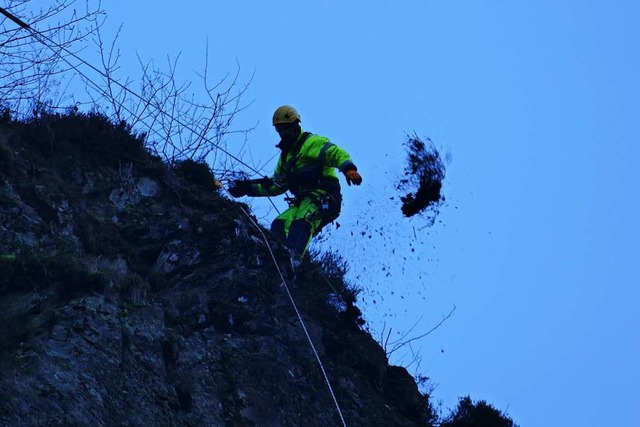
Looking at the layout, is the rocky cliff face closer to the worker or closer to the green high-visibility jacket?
the worker

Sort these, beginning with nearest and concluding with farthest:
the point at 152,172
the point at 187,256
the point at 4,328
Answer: the point at 4,328 < the point at 187,256 < the point at 152,172

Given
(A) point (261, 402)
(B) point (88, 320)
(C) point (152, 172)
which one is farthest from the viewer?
(C) point (152, 172)

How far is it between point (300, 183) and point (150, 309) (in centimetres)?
326

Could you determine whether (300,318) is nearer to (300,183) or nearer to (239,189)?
(300,183)

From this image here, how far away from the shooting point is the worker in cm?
1030

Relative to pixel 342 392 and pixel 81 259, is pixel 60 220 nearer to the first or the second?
pixel 81 259

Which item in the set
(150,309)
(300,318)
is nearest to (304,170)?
(300,318)

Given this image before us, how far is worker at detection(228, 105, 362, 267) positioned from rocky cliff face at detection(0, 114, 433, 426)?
40 cm

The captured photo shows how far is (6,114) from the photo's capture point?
9055mm

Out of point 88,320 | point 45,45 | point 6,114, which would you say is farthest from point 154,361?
point 45,45

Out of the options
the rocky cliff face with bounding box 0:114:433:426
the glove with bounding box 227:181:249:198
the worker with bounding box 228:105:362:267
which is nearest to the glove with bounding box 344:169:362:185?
the worker with bounding box 228:105:362:267

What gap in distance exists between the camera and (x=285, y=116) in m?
10.4

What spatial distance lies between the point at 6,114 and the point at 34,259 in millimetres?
2387

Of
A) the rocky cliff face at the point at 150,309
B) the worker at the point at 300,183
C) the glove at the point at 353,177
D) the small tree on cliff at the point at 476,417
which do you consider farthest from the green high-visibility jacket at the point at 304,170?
the small tree on cliff at the point at 476,417
